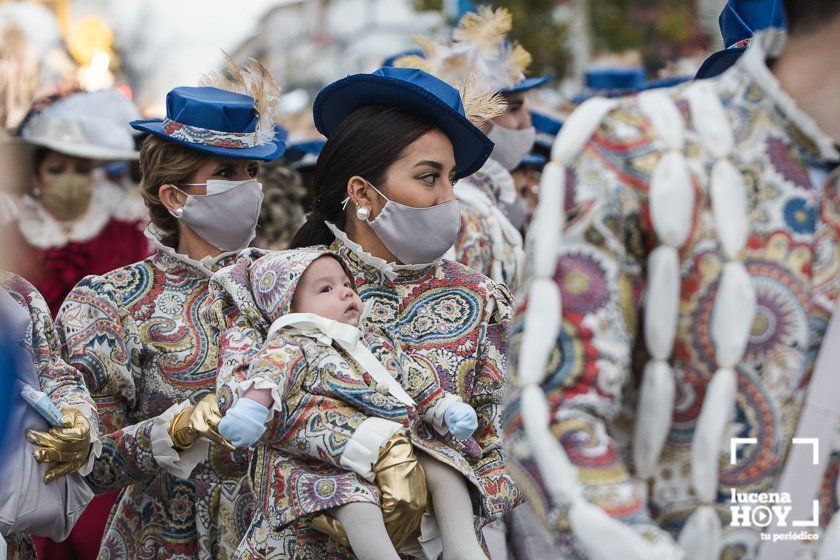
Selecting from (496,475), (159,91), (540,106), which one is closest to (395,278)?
(496,475)

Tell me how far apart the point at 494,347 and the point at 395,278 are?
0.40 metres

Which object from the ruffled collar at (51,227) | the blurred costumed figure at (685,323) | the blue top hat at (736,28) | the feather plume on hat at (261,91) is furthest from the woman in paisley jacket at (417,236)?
the ruffled collar at (51,227)

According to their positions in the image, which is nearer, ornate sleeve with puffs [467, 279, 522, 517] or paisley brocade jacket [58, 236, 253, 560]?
ornate sleeve with puffs [467, 279, 522, 517]

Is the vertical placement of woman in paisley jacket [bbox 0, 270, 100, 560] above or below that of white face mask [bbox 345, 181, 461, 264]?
below

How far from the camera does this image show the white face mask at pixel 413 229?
425cm

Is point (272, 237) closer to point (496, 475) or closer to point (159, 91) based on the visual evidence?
point (496, 475)

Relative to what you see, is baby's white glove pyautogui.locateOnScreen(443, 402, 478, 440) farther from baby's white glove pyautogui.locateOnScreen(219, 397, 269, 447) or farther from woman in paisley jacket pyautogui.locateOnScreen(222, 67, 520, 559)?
baby's white glove pyautogui.locateOnScreen(219, 397, 269, 447)

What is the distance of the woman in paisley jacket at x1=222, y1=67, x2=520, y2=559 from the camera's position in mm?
4141

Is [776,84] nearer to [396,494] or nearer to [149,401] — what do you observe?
[396,494]

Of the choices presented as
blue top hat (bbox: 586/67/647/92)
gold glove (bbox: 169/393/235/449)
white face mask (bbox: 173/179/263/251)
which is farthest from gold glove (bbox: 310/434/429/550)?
blue top hat (bbox: 586/67/647/92)

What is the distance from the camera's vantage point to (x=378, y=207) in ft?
14.1

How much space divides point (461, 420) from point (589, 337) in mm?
1642

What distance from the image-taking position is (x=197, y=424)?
4.29 meters

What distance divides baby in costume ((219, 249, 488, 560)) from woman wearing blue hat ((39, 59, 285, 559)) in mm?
531
